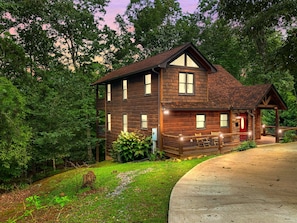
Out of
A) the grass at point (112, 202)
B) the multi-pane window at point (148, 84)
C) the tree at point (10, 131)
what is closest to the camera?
the grass at point (112, 202)

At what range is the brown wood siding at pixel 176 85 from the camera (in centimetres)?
1567

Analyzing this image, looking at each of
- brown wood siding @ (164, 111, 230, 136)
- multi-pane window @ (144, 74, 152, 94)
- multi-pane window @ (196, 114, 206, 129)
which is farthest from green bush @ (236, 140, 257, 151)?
multi-pane window @ (144, 74, 152, 94)

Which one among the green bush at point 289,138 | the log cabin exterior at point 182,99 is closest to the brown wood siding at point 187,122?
the log cabin exterior at point 182,99

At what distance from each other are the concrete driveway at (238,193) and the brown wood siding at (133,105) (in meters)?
6.02

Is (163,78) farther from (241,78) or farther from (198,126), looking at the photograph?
(241,78)

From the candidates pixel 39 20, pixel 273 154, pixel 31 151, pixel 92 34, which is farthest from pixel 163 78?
pixel 39 20

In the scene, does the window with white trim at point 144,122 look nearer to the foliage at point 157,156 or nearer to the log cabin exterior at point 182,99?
the log cabin exterior at point 182,99

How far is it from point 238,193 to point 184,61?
11.1 meters

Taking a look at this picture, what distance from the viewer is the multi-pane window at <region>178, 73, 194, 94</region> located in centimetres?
1638

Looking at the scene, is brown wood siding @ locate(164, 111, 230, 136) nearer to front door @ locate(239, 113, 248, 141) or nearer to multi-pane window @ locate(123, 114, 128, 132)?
front door @ locate(239, 113, 248, 141)

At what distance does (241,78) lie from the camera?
110ft

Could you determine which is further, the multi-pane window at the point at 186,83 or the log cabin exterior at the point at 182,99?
the multi-pane window at the point at 186,83

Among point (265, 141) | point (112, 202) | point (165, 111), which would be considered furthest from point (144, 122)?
point (112, 202)

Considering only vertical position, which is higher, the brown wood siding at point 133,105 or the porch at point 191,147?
the brown wood siding at point 133,105
